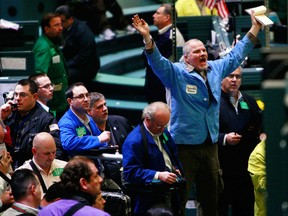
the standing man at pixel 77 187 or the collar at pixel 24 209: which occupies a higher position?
the standing man at pixel 77 187

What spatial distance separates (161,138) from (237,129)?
1.35 m

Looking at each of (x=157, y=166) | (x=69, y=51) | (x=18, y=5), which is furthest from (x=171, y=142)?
(x=18, y=5)

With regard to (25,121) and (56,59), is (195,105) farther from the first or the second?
(56,59)

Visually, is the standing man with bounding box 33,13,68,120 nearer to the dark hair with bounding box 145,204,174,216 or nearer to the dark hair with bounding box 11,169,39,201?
the dark hair with bounding box 145,204,174,216

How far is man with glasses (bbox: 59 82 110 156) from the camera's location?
30.8ft

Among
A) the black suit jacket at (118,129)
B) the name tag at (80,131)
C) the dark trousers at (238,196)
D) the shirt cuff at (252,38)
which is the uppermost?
the shirt cuff at (252,38)

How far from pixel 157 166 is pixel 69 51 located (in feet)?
16.6

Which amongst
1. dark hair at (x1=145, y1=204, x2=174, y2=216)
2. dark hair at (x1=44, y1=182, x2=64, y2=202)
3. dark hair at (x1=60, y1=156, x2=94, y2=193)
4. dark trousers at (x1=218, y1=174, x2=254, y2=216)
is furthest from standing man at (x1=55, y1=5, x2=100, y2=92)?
dark hair at (x1=60, y1=156, x2=94, y2=193)

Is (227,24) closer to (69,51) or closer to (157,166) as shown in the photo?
(69,51)

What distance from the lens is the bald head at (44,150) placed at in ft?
28.7

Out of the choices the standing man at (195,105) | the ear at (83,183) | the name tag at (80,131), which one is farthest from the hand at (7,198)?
the standing man at (195,105)

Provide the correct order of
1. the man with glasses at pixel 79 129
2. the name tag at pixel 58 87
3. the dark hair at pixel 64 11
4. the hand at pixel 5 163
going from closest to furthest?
the hand at pixel 5 163
the man with glasses at pixel 79 129
the name tag at pixel 58 87
the dark hair at pixel 64 11

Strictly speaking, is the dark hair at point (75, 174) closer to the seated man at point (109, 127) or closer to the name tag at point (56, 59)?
the seated man at point (109, 127)

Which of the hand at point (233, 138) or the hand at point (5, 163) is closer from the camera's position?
the hand at point (5, 163)
